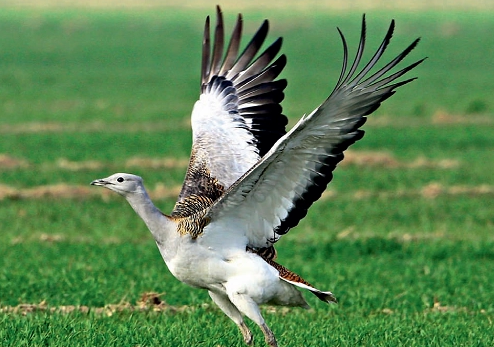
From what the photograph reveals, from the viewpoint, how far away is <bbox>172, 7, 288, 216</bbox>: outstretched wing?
9.02 metres

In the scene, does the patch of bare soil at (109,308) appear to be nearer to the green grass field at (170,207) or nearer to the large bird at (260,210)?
the green grass field at (170,207)

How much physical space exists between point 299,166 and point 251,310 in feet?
3.47

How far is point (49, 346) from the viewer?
753cm

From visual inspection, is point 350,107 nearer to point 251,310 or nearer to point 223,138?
point 251,310

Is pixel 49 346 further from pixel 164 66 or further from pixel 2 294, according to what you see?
pixel 164 66

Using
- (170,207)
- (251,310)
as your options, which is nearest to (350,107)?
(251,310)

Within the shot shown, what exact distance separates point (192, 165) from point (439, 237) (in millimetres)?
6175

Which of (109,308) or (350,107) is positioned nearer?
(350,107)

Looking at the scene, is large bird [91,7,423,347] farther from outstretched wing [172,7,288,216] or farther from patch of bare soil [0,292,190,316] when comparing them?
patch of bare soil [0,292,190,316]

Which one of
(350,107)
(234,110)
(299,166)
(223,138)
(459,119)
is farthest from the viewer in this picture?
(459,119)

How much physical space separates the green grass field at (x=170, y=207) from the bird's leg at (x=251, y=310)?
54 centimetres

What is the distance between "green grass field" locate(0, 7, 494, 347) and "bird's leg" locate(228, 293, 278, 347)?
1.76 ft

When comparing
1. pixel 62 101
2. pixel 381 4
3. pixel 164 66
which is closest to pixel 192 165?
pixel 62 101

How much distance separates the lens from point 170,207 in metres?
16.4
